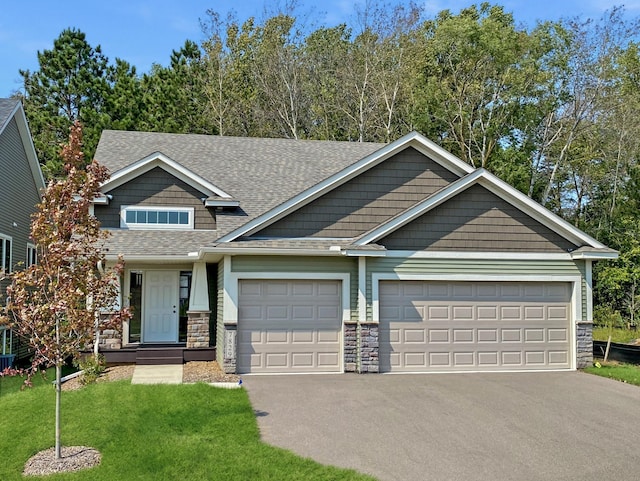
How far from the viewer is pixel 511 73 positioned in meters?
27.1

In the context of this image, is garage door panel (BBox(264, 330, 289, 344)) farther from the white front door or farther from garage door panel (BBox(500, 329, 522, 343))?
garage door panel (BBox(500, 329, 522, 343))

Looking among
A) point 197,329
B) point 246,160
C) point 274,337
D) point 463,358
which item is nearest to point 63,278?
point 274,337

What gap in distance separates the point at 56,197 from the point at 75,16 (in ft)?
73.4

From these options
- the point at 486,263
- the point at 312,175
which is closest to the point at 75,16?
the point at 312,175

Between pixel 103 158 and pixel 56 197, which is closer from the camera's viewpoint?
pixel 56 197

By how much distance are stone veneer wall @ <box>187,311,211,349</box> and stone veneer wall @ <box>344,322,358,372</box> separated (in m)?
3.51

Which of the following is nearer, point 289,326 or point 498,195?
point 289,326

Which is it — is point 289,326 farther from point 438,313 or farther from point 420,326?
point 438,313

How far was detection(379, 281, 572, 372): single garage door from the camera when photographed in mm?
12977

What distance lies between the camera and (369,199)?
14.1 m

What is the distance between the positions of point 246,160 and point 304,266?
20.6ft

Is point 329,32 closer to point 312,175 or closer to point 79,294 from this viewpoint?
point 312,175

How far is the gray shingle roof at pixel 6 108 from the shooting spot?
51.8ft

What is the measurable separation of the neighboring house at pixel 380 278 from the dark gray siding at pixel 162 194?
791 mm
